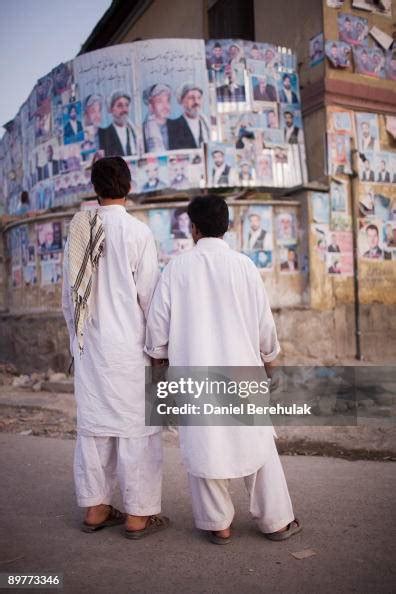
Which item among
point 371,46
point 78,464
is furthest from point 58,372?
point 371,46

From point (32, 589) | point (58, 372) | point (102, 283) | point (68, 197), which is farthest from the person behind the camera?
point (68, 197)

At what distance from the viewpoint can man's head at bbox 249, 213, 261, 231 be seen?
26.3 ft

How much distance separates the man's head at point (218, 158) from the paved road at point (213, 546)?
18.7ft

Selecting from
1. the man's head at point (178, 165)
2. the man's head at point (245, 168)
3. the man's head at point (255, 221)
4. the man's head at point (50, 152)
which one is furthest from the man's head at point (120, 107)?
the man's head at point (255, 221)

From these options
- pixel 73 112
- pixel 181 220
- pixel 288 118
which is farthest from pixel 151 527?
pixel 73 112

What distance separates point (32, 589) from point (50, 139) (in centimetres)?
808

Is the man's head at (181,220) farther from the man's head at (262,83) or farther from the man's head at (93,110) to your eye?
the man's head at (262,83)

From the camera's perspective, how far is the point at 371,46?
8.80m

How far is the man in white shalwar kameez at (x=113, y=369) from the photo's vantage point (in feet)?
8.85

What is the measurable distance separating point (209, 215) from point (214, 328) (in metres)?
0.58

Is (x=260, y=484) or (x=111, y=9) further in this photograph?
(x=111, y=9)

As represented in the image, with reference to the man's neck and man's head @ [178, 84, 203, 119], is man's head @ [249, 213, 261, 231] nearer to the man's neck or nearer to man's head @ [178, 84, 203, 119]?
man's head @ [178, 84, 203, 119]

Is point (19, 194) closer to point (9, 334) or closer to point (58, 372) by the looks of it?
point (9, 334)

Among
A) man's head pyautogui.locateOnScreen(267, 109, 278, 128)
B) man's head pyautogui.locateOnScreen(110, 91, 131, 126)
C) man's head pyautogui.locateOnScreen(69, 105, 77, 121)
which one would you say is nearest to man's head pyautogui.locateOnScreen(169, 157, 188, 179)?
man's head pyautogui.locateOnScreen(110, 91, 131, 126)
